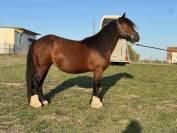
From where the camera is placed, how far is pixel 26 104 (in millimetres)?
9523

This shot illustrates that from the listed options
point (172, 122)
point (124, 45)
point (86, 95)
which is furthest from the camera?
point (124, 45)

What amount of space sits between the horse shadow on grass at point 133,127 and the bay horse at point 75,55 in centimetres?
180

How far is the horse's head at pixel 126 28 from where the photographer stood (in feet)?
31.2

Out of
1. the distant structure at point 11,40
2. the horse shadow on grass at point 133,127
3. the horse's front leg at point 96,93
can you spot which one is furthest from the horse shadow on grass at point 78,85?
Answer: the distant structure at point 11,40

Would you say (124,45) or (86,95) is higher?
(124,45)

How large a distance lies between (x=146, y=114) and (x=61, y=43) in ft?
9.03

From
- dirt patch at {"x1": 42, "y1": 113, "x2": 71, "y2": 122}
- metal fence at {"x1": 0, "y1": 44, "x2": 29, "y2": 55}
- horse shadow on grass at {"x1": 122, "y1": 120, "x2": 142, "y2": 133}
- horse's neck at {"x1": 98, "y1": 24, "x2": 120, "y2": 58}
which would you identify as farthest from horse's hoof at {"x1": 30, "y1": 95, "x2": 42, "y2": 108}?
metal fence at {"x1": 0, "y1": 44, "x2": 29, "y2": 55}

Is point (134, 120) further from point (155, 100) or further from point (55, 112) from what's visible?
point (155, 100)

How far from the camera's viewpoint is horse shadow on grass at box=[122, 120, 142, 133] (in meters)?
6.89

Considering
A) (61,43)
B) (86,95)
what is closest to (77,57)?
(61,43)

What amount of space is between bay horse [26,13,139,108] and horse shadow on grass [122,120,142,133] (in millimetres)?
1797

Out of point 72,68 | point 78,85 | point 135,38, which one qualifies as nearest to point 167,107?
point 135,38

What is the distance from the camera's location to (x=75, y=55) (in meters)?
9.45

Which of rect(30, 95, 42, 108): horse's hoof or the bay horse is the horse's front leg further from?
rect(30, 95, 42, 108): horse's hoof
